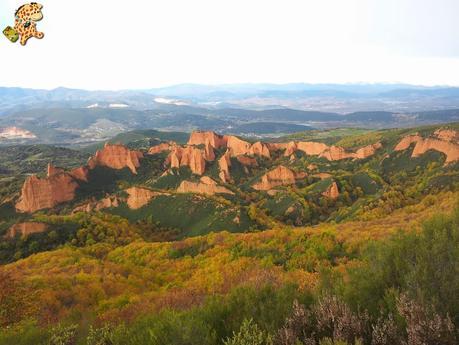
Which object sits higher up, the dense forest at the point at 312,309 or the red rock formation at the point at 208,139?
the dense forest at the point at 312,309

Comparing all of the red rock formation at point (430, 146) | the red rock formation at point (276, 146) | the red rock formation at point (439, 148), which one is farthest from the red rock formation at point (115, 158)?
the red rock formation at point (439, 148)

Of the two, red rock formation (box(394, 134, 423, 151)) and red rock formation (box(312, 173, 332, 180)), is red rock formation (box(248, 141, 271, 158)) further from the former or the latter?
red rock formation (box(394, 134, 423, 151))

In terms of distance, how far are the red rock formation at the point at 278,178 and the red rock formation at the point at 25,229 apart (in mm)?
56308

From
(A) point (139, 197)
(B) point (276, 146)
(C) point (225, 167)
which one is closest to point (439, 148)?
(C) point (225, 167)

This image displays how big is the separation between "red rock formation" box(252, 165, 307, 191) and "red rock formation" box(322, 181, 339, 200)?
52.8 feet

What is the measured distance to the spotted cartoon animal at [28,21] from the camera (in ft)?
41.5

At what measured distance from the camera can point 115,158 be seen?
131 metres

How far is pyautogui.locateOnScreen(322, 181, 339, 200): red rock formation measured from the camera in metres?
101

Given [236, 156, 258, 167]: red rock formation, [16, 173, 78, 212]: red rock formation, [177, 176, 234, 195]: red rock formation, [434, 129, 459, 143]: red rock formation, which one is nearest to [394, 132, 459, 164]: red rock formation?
[434, 129, 459, 143]: red rock formation

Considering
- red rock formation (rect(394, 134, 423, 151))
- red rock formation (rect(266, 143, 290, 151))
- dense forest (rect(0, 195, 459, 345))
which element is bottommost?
red rock formation (rect(266, 143, 290, 151))

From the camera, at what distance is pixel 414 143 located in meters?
122

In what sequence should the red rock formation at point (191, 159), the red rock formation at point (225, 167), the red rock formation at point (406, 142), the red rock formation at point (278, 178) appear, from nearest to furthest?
1. the red rock formation at point (278, 178)
2. the red rock formation at point (406, 142)
3. the red rock formation at point (225, 167)
4. the red rock formation at point (191, 159)

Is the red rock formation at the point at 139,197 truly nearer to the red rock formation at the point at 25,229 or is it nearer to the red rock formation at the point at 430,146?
the red rock formation at the point at 25,229

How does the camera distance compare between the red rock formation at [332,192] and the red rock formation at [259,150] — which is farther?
the red rock formation at [259,150]
